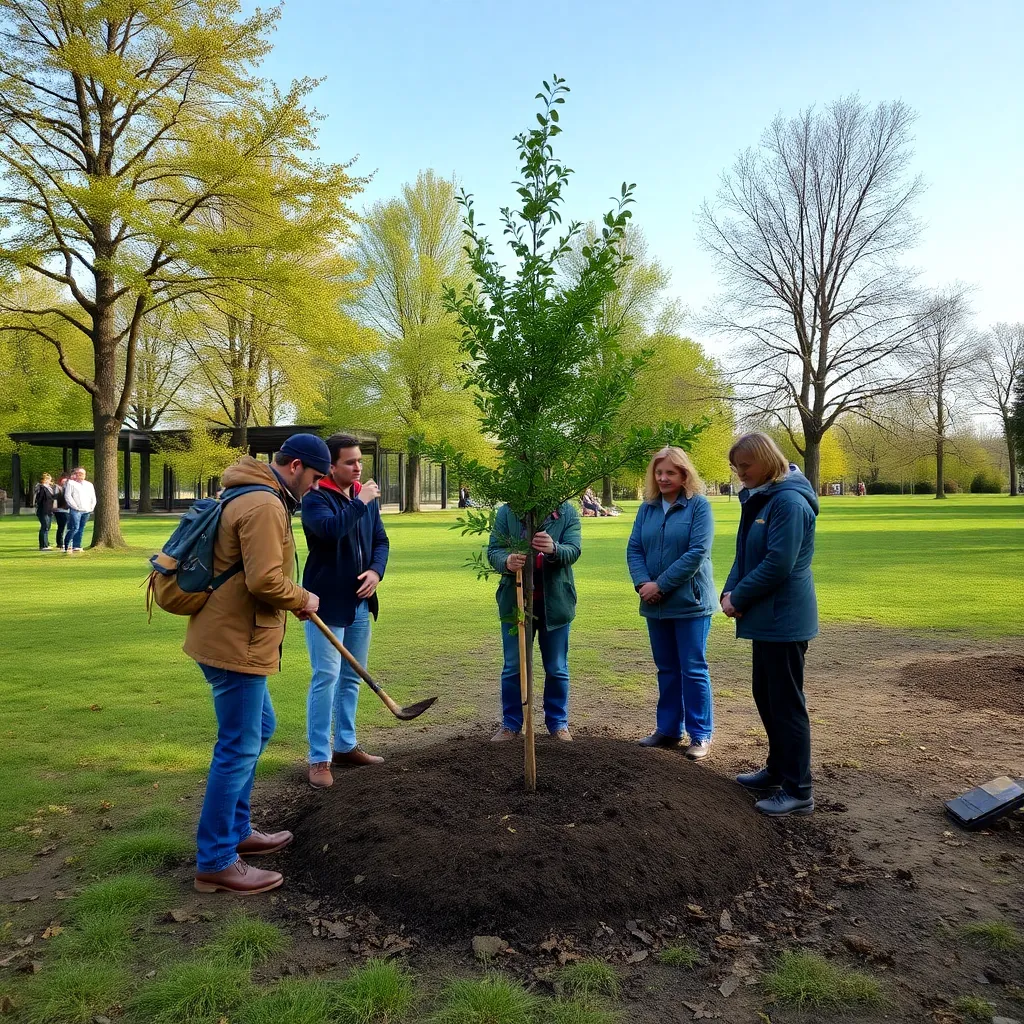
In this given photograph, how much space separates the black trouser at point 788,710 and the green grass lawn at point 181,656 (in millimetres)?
2755

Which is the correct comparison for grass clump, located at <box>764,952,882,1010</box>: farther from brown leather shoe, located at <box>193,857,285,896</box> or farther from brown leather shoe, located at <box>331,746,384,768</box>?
brown leather shoe, located at <box>331,746,384,768</box>

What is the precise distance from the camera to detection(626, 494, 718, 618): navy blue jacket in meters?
5.41

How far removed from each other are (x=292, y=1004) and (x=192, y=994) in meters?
0.38

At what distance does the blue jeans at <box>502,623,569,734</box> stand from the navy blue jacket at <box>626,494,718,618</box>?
0.64 m

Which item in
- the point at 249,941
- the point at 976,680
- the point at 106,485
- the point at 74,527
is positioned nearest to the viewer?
the point at 249,941

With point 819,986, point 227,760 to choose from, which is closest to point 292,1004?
point 227,760

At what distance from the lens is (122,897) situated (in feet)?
12.1

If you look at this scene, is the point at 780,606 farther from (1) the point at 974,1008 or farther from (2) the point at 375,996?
(2) the point at 375,996

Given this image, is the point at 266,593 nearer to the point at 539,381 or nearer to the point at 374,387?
the point at 539,381

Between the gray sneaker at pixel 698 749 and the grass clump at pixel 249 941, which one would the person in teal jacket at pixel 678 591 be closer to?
the gray sneaker at pixel 698 749

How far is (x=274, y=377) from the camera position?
46.1 m

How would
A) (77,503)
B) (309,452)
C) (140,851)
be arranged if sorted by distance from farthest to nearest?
(77,503) → (140,851) → (309,452)


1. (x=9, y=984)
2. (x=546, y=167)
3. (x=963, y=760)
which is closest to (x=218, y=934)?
(x=9, y=984)

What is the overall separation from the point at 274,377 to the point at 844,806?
45.2 metres
